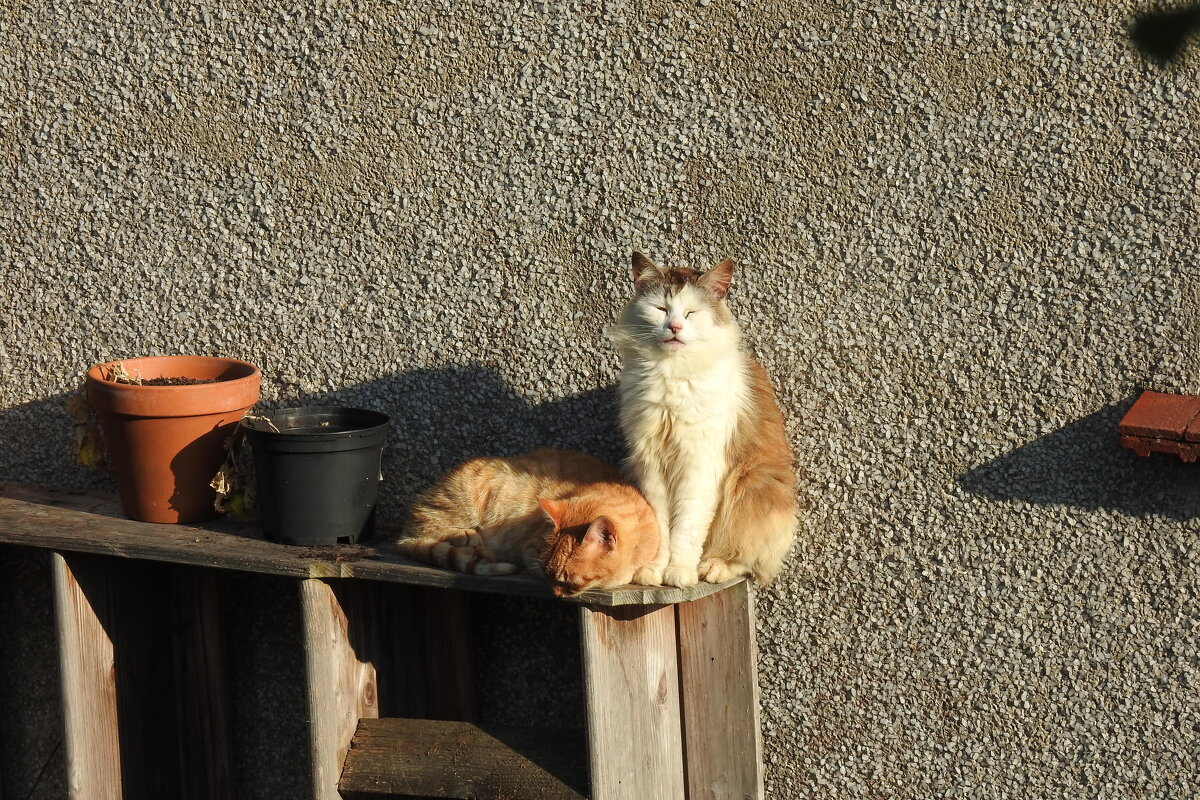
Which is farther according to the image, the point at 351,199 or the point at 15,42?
the point at 15,42

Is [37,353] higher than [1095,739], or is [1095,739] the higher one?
[37,353]

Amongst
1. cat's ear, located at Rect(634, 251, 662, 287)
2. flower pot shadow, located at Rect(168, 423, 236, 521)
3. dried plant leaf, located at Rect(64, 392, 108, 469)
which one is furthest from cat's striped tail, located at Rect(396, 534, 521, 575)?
dried plant leaf, located at Rect(64, 392, 108, 469)

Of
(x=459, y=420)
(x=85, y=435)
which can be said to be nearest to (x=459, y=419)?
(x=459, y=420)

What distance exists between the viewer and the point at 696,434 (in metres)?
2.13

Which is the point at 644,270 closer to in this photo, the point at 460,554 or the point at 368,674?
the point at 460,554

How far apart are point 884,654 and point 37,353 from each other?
2.50 metres

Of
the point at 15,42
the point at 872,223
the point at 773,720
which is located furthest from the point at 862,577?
the point at 15,42

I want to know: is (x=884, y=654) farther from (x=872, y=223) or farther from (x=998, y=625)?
(x=872, y=223)

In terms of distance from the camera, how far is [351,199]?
264 cm

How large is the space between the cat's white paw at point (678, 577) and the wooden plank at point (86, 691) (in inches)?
63.4

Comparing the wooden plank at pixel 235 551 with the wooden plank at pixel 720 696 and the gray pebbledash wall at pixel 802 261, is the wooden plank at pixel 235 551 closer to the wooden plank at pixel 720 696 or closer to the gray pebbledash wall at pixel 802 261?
the wooden plank at pixel 720 696

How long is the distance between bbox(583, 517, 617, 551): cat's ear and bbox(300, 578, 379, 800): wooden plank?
29.8 inches

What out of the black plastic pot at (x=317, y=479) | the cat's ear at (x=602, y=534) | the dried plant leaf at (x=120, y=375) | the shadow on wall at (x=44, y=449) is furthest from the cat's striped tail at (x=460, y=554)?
the shadow on wall at (x=44, y=449)

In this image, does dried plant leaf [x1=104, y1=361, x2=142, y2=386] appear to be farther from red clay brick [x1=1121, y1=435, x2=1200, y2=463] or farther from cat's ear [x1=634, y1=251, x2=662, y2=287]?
red clay brick [x1=1121, y1=435, x2=1200, y2=463]
